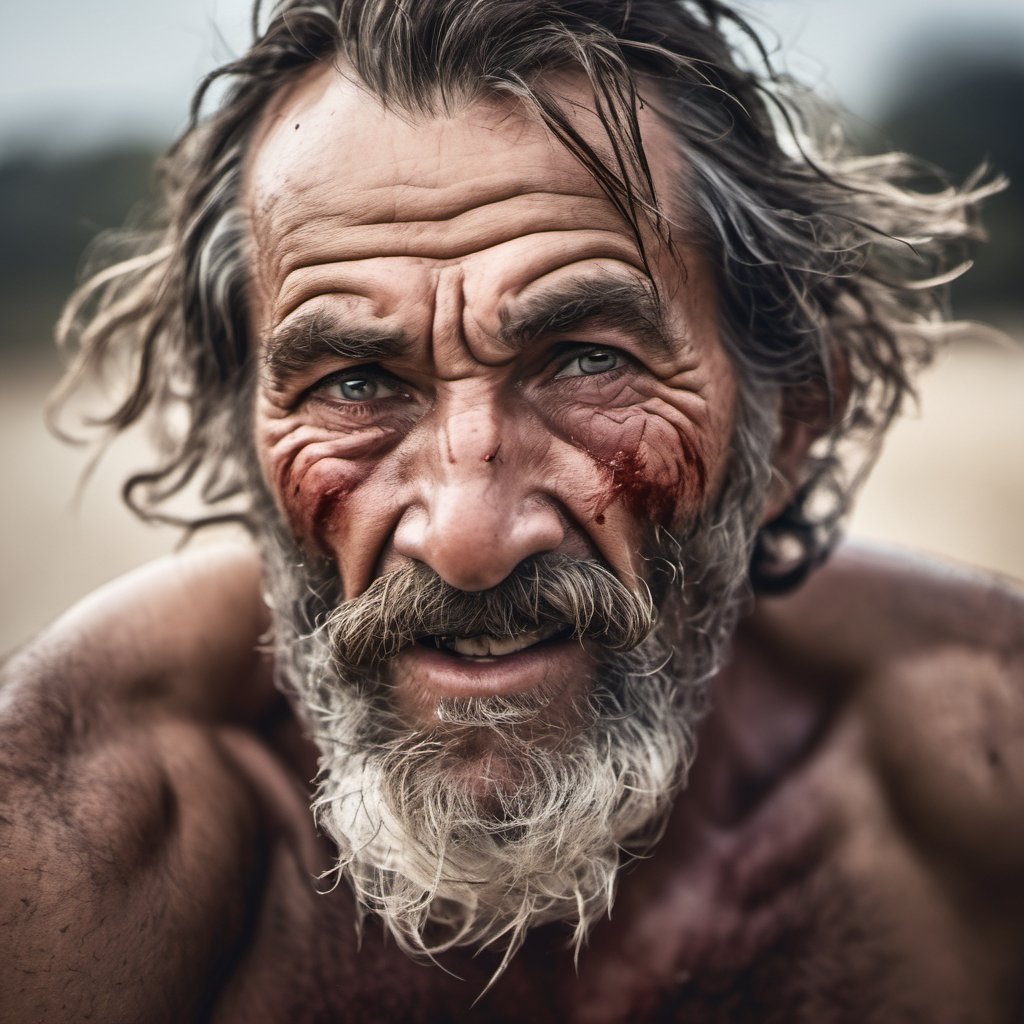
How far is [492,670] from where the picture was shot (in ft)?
6.45

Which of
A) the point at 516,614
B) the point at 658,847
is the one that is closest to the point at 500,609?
the point at 516,614

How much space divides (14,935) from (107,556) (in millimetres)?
6675

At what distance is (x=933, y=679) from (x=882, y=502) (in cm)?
625

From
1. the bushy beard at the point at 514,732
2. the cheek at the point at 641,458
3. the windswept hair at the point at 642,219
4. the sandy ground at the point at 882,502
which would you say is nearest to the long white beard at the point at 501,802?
the bushy beard at the point at 514,732

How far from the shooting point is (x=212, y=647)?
2.69 m

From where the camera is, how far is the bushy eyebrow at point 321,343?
1.97 meters

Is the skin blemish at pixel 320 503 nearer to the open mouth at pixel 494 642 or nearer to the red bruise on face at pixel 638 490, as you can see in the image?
the open mouth at pixel 494 642

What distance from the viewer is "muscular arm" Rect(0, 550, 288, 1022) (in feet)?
6.41

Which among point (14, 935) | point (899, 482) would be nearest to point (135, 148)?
point (899, 482)

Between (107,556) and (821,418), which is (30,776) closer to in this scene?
(821,418)

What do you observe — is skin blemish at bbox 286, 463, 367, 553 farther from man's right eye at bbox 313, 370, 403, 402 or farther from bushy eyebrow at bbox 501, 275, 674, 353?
bushy eyebrow at bbox 501, 275, 674, 353

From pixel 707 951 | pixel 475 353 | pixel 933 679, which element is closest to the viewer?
pixel 475 353

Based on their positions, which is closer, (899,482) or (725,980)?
(725,980)

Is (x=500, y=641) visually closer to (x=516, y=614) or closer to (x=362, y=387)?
(x=516, y=614)
